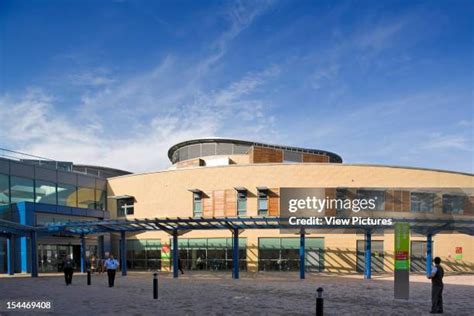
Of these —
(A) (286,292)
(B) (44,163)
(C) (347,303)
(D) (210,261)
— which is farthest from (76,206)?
(C) (347,303)

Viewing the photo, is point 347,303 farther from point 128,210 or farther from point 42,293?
point 128,210

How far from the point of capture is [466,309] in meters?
14.7

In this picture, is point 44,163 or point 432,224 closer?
point 432,224

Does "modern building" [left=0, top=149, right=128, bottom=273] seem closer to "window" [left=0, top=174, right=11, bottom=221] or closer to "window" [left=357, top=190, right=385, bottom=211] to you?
"window" [left=0, top=174, right=11, bottom=221]

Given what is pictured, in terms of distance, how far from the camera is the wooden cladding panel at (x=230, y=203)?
127ft

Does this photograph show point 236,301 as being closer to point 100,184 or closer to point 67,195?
point 67,195

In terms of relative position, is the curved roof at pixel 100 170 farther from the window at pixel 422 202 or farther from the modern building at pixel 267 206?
the window at pixel 422 202

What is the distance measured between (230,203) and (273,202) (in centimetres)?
358

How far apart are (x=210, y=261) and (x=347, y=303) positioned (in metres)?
24.9

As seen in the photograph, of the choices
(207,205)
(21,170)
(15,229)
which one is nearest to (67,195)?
(21,170)

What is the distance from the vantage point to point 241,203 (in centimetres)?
3897

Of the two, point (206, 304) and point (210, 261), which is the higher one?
point (206, 304)

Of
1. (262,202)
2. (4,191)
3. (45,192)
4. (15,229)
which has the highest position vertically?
(4,191)

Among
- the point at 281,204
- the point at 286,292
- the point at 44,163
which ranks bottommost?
the point at 286,292
